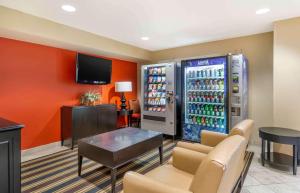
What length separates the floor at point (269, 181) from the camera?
2.27 metres

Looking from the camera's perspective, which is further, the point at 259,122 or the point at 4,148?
the point at 259,122

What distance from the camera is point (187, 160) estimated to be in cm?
190

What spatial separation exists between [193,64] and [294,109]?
207cm

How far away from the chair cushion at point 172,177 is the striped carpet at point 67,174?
0.77m

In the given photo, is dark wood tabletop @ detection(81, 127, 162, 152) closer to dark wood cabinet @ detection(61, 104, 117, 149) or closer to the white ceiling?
dark wood cabinet @ detection(61, 104, 117, 149)

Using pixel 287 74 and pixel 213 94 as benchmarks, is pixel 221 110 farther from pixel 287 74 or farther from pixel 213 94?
pixel 287 74

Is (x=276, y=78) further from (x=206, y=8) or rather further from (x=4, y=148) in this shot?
(x=4, y=148)

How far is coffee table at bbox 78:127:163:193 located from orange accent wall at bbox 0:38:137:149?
67.7 inches

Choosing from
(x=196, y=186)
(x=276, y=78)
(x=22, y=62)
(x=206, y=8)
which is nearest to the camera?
(x=196, y=186)

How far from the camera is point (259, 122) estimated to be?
3928mm

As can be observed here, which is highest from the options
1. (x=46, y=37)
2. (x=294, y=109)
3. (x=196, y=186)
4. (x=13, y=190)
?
(x=46, y=37)

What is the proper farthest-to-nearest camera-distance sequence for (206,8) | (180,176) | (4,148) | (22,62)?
1. (22,62)
2. (206,8)
3. (180,176)
4. (4,148)

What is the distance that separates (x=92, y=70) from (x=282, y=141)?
403 cm

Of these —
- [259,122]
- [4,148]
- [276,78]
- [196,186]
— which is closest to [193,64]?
[276,78]
